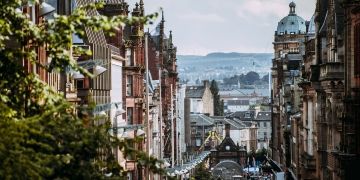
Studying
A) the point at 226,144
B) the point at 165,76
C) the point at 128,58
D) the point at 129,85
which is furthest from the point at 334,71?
the point at 226,144

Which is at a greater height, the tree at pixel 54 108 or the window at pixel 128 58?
the window at pixel 128 58

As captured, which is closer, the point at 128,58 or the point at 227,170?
the point at 128,58

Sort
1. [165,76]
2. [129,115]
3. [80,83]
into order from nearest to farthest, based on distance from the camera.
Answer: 1. [80,83]
2. [129,115]
3. [165,76]

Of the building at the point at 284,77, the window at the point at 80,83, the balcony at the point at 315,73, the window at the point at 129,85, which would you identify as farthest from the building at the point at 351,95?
the building at the point at 284,77

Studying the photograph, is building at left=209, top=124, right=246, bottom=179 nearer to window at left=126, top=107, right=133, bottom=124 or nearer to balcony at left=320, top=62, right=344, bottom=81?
window at left=126, top=107, right=133, bottom=124

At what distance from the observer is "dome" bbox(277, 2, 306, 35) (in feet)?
587

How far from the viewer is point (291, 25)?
181 metres

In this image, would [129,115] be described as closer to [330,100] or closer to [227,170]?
[330,100]

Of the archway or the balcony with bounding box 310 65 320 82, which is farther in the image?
the archway

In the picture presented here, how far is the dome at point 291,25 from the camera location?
17900 centimetres

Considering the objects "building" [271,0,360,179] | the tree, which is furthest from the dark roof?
the tree

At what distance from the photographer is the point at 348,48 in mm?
45562

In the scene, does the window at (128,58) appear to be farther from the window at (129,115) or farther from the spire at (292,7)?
the spire at (292,7)

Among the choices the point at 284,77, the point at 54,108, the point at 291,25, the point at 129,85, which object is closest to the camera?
the point at 54,108
